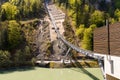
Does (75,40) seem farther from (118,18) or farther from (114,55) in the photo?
(114,55)

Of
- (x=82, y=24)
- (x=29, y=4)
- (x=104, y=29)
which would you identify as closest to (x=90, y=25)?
(x=82, y=24)

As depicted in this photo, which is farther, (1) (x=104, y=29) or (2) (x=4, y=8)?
(2) (x=4, y=8)

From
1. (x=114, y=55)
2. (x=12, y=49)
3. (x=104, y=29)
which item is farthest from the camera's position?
(x=12, y=49)

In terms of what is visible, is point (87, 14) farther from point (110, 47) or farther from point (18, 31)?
point (110, 47)

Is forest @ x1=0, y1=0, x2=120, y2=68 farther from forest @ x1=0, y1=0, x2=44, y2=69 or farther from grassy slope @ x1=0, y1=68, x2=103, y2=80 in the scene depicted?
grassy slope @ x1=0, y1=68, x2=103, y2=80

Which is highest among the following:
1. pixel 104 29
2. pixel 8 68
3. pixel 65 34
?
pixel 104 29

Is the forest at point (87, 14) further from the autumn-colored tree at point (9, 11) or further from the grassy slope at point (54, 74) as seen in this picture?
the autumn-colored tree at point (9, 11)

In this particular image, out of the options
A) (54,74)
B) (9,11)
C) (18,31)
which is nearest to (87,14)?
(18,31)
